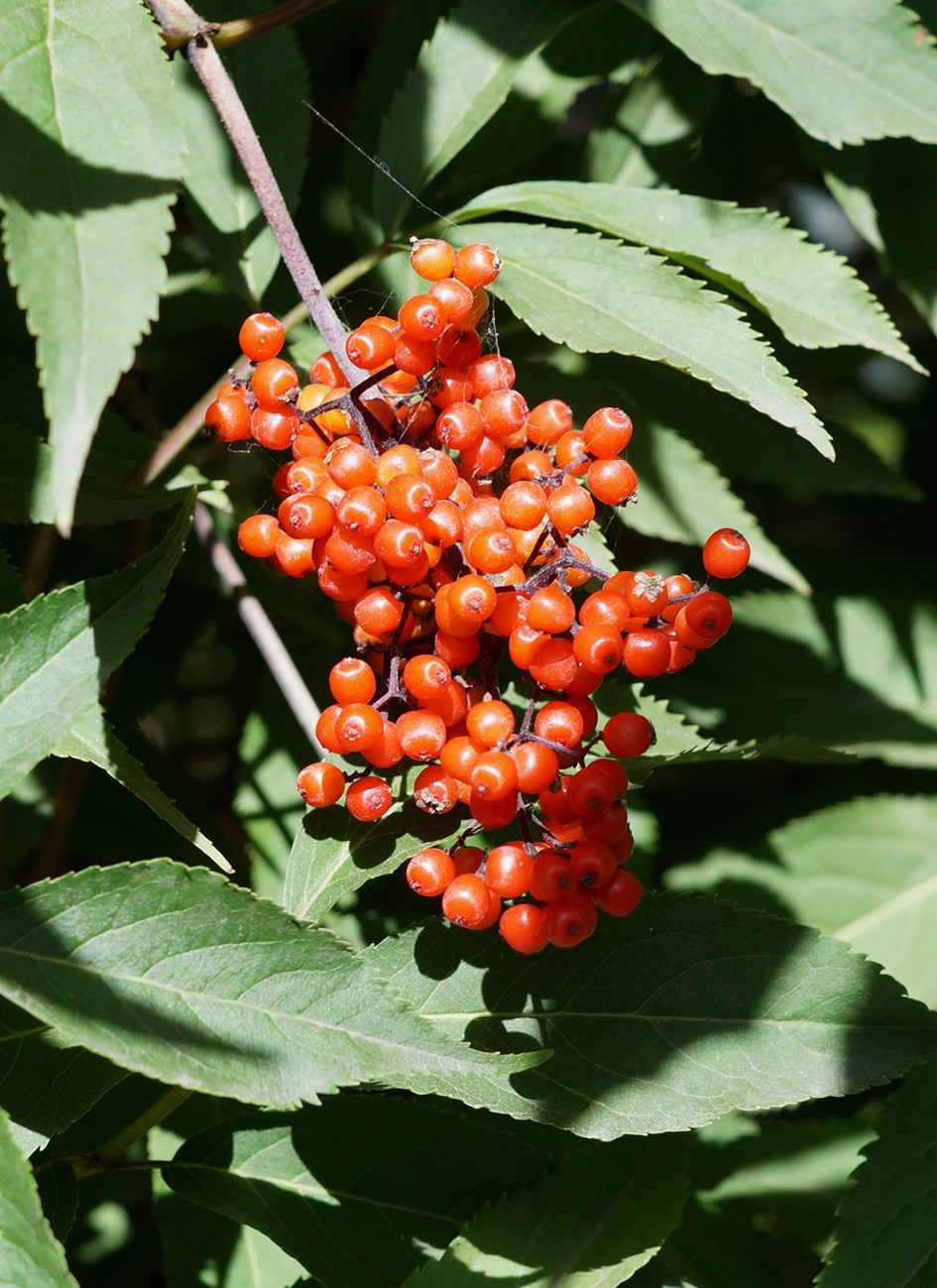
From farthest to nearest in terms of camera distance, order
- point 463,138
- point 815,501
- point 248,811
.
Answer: point 815,501 < point 248,811 < point 463,138

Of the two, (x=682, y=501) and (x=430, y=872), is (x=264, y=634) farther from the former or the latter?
(x=682, y=501)

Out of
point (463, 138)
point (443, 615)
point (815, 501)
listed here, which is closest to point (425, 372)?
point (443, 615)

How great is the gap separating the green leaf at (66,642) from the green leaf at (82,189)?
0.20m

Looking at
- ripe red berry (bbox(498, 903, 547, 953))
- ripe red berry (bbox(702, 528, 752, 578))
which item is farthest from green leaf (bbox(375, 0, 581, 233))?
ripe red berry (bbox(498, 903, 547, 953))

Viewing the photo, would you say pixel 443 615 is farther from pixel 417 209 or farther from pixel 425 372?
pixel 417 209

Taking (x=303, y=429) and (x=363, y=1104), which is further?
(x=363, y=1104)

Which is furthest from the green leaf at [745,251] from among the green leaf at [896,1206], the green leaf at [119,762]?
the green leaf at [896,1206]

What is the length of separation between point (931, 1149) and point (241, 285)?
6.25 feet

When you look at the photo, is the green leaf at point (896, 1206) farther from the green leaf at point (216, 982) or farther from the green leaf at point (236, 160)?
the green leaf at point (236, 160)

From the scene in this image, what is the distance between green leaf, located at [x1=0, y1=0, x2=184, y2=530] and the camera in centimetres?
111

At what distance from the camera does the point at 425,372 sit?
59.5 inches

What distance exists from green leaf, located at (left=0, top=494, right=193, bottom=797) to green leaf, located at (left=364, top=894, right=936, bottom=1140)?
58 cm

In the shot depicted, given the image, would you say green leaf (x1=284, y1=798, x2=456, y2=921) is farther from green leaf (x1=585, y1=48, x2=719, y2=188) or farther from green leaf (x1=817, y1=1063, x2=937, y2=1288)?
green leaf (x1=585, y1=48, x2=719, y2=188)

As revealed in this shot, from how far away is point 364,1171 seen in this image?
1.69 m
